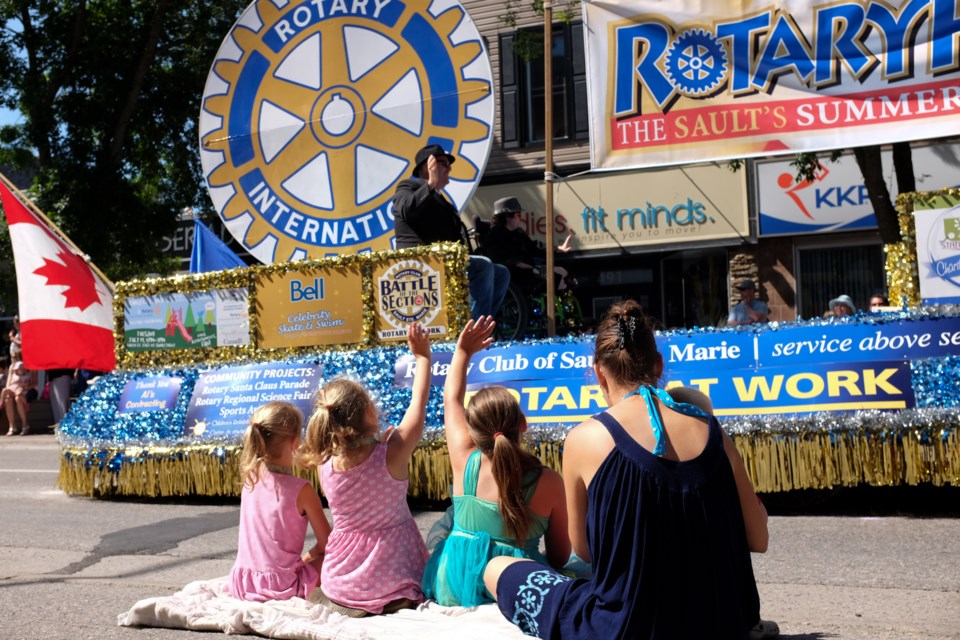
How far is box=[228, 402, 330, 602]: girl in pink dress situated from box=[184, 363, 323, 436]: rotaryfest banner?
3048mm

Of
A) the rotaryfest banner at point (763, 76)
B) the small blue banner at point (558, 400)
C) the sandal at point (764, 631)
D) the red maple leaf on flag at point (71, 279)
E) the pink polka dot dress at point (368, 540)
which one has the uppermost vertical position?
the rotaryfest banner at point (763, 76)

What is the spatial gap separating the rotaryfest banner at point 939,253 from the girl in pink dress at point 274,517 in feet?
13.1

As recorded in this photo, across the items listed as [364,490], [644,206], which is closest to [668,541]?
[364,490]

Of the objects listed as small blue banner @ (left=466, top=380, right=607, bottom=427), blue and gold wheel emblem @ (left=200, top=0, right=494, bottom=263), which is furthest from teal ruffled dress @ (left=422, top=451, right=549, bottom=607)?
blue and gold wheel emblem @ (left=200, top=0, right=494, bottom=263)

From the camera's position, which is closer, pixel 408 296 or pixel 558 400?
pixel 558 400

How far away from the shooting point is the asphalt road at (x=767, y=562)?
444cm

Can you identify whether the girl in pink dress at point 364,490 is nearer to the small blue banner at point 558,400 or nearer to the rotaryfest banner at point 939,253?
the small blue banner at point 558,400

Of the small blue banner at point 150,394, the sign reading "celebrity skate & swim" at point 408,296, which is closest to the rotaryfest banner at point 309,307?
the sign reading "celebrity skate & swim" at point 408,296

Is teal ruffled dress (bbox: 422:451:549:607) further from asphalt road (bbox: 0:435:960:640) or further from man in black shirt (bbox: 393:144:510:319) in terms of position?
man in black shirt (bbox: 393:144:510:319)

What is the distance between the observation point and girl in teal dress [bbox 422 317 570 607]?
13.4 feet

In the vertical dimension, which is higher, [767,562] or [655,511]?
[655,511]

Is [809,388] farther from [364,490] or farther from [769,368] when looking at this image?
[364,490]

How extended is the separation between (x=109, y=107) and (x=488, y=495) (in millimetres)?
16199

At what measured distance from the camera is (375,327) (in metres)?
8.00
